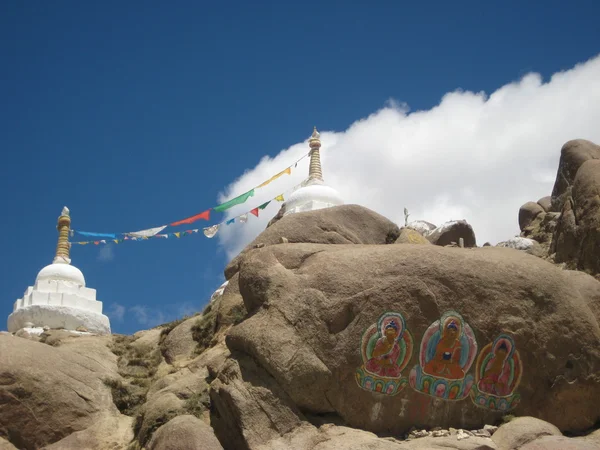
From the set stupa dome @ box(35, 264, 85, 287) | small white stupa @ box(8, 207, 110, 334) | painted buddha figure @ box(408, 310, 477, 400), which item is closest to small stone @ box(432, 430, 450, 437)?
painted buddha figure @ box(408, 310, 477, 400)

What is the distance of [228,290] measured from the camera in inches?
831

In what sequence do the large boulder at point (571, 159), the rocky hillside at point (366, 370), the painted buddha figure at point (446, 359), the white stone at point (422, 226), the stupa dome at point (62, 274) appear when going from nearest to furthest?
the rocky hillside at point (366, 370), the painted buddha figure at point (446, 359), the large boulder at point (571, 159), the white stone at point (422, 226), the stupa dome at point (62, 274)

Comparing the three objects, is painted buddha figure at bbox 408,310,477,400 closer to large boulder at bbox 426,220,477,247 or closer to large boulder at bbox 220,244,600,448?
large boulder at bbox 220,244,600,448

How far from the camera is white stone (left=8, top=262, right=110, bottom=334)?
3238cm

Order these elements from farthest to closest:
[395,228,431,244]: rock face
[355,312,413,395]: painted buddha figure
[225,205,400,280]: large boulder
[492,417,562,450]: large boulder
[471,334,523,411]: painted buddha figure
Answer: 1. [395,228,431,244]: rock face
2. [225,205,400,280]: large boulder
3. [471,334,523,411]: painted buddha figure
4. [355,312,413,395]: painted buddha figure
5. [492,417,562,450]: large boulder

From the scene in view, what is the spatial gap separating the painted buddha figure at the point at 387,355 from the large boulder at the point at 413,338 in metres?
0.03

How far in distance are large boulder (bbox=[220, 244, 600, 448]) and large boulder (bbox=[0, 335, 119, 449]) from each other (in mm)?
3403

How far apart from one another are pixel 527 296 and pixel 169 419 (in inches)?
310

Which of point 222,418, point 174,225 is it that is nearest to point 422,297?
point 222,418

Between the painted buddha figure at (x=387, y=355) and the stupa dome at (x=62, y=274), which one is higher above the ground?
the stupa dome at (x=62, y=274)

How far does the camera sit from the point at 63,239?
36.8 meters

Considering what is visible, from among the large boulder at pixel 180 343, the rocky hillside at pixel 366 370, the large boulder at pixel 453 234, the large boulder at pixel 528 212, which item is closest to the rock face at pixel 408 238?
the large boulder at pixel 453 234

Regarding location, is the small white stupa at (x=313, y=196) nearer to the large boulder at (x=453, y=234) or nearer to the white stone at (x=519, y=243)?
the large boulder at (x=453, y=234)

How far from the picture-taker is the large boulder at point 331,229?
23594mm
